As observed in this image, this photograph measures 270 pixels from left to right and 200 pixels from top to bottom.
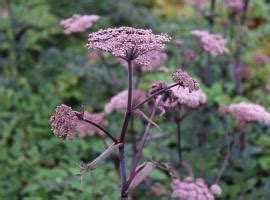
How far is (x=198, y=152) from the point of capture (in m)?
3.05

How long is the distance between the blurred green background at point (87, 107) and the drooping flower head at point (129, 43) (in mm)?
1174

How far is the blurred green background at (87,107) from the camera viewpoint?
2.82 m

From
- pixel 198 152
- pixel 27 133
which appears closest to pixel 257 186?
pixel 198 152

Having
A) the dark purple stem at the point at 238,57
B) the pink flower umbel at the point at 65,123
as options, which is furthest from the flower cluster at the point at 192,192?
the dark purple stem at the point at 238,57

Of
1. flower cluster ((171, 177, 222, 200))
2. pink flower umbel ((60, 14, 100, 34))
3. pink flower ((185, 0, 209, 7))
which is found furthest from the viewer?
pink flower ((185, 0, 209, 7))

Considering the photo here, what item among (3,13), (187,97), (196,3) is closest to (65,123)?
(187,97)

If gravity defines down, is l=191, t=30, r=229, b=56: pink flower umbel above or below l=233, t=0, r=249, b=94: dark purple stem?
above

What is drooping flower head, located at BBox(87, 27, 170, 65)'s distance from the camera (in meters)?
1.50

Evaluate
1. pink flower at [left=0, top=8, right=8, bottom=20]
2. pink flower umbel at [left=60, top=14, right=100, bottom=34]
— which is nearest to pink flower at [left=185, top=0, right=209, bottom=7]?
pink flower at [left=0, top=8, right=8, bottom=20]

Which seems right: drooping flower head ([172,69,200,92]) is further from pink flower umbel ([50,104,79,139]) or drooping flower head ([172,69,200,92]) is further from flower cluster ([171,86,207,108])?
flower cluster ([171,86,207,108])

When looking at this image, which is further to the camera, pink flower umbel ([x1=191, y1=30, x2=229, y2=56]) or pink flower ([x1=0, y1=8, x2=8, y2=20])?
pink flower ([x1=0, y1=8, x2=8, y2=20])

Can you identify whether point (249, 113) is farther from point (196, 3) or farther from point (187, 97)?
point (196, 3)

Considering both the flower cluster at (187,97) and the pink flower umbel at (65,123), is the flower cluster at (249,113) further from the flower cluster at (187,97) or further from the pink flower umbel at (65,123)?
the pink flower umbel at (65,123)

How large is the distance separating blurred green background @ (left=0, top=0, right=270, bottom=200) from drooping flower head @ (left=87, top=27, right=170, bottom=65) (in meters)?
1.17
